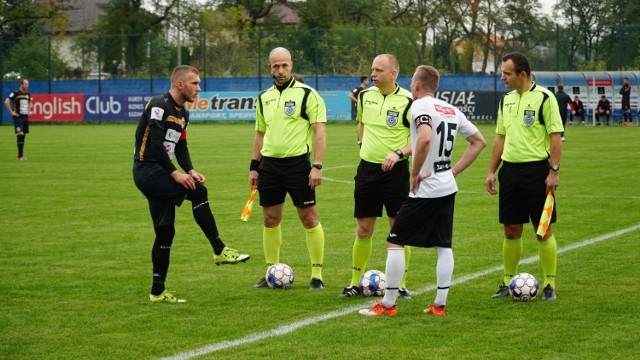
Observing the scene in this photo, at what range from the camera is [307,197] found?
9.48m

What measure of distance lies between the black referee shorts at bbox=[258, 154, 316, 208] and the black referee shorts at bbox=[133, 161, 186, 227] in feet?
3.19

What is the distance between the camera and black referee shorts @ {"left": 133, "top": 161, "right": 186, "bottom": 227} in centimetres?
874

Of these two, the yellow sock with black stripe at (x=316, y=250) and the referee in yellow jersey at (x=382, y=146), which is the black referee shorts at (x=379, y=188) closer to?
the referee in yellow jersey at (x=382, y=146)

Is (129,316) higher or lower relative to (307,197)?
lower

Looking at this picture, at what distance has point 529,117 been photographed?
29.2ft

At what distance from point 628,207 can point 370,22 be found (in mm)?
57876

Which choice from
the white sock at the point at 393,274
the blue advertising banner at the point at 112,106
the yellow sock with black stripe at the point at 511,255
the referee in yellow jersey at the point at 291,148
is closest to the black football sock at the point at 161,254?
the referee in yellow jersey at the point at 291,148

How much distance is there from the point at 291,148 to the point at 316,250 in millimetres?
1010

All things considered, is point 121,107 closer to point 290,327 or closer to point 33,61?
point 33,61

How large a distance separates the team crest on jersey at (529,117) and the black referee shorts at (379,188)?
3.74 ft

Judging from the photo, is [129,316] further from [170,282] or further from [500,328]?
[500,328]

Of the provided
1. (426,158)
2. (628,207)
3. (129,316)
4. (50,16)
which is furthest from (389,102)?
(50,16)

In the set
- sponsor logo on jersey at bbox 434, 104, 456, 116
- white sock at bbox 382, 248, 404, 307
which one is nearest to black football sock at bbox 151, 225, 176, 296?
white sock at bbox 382, 248, 404, 307

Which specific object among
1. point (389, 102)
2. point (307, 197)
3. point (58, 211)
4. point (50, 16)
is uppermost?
point (50, 16)
